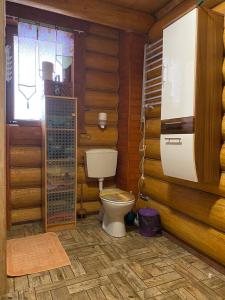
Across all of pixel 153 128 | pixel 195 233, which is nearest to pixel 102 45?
pixel 153 128

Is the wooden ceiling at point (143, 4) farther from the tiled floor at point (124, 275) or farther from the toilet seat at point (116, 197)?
the tiled floor at point (124, 275)

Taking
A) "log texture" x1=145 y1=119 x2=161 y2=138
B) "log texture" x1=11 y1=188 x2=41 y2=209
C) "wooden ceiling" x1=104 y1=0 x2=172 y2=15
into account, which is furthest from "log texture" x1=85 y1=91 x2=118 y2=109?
"log texture" x1=11 y1=188 x2=41 y2=209

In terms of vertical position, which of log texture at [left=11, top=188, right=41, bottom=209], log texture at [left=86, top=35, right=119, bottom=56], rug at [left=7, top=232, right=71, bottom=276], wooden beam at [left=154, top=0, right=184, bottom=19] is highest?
wooden beam at [left=154, top=0, right=184, bottom=19]

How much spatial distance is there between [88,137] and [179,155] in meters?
1.39

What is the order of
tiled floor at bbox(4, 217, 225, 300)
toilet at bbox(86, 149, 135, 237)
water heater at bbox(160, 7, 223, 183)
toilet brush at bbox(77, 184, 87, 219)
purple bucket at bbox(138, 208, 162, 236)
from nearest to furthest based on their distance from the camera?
tiled floor at bbox(4, 217, 225, 300) → water heater at bbox(160, 7, 223, 183) → toilet at bbox(86, 149, 135, 237) → purple bucket at bbox(138, 208, 162, 236) → toilet brush at bbox(77, 184, 87, 219)

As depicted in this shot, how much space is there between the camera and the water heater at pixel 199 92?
1841mm

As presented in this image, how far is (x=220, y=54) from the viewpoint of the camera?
1.90 meters

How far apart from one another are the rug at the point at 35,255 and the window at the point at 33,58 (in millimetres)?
1375

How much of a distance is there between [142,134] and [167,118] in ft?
2.71

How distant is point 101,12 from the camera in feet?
8.33

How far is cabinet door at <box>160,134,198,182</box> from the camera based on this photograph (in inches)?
74.4

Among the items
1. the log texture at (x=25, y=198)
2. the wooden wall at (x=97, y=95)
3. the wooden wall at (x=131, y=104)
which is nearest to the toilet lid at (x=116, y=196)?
the wooden wall at (x=131, y=104)

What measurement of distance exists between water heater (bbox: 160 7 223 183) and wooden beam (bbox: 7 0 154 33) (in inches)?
34.1

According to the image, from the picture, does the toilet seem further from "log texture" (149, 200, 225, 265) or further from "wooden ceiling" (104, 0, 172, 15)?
"wooden ceiling" (104, 0, 172, 15)
